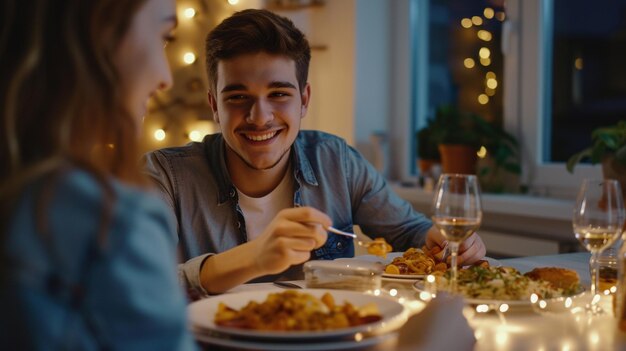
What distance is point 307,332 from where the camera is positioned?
87cm

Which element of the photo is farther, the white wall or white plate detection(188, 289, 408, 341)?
the white wall

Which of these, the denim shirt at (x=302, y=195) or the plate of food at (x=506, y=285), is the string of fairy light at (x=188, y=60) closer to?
the denim shirt at (x=302, y=195)

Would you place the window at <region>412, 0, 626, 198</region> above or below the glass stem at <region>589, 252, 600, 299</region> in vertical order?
above

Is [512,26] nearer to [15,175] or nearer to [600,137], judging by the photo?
[600,137]

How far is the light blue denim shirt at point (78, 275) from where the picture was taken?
1.82 ft

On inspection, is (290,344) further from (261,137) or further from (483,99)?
(483,99)

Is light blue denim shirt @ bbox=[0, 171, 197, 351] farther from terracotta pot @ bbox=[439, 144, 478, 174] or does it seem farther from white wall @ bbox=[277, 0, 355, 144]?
white wall @ bbox=[277, 0, 355, 144]

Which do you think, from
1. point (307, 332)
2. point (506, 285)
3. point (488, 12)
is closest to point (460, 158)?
point (488, 12)

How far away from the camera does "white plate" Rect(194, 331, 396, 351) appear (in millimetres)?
853

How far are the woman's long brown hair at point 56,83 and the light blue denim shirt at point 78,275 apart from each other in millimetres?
32

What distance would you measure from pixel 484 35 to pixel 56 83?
9.55 ft

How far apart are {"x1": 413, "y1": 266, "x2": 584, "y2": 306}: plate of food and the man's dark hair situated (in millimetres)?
744

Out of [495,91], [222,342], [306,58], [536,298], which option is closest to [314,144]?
[306,58]

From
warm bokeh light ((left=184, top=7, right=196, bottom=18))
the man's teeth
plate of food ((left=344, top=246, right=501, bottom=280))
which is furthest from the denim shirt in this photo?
warm bokeh light ((left=184, top=7, right=196, bottom=18))
